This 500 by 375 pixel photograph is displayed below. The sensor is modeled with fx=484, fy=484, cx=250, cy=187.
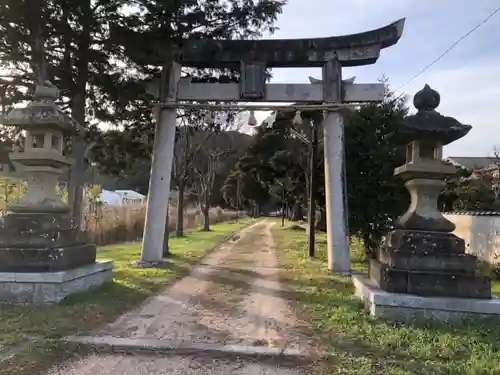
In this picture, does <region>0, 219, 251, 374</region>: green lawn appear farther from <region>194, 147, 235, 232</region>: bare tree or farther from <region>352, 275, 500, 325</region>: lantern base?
<region>194, 147, 235, 232</region>: bare tree

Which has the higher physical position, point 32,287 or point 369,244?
point 369,244

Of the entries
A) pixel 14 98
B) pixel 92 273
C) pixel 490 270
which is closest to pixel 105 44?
pixel 14 98

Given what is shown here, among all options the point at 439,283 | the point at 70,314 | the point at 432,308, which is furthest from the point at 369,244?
the point at 70,314

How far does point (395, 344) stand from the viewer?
5.03 m

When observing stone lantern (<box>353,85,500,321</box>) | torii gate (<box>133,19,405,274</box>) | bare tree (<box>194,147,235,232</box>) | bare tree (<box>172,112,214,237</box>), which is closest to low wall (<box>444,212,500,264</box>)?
torii gate (<box>133,19,405,274</box>)

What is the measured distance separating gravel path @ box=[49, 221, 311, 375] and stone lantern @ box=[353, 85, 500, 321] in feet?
4.56

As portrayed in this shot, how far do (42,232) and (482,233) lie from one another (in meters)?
9.87

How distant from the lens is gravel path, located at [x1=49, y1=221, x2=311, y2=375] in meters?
4.42

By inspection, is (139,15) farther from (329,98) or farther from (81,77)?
(329,98)

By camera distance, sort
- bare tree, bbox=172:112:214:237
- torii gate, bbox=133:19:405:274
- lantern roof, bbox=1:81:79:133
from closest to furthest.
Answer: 1. lantern roof, bbox=1:81:79:133
2. torii gate, bbox=133:19:405:274
3. bare tree, bbox=172:112:214:237

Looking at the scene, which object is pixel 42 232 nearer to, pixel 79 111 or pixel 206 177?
pixel 79 111

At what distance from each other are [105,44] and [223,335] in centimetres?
708

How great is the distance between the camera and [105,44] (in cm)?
1009

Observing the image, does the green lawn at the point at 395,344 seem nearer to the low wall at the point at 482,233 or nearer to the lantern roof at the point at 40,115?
the lantern roof at the point at 40,115
